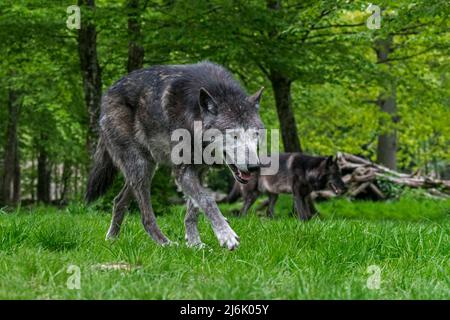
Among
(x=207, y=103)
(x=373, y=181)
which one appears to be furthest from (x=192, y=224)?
(x=373, y=181)

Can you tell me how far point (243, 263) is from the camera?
197 inches

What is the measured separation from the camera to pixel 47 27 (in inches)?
579

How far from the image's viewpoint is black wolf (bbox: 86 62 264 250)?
6.14m

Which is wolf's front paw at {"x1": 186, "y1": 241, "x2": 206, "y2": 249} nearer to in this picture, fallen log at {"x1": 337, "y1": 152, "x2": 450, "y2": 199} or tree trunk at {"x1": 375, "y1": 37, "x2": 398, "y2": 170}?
fallen log at {"x1": 337, "y1": 152, "x2": 450, "y2": 199}

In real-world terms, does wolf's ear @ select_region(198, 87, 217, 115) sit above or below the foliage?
below

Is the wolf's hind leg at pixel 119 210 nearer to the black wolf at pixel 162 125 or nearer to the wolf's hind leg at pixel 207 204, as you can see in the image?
the black wolf at pixel 162 125

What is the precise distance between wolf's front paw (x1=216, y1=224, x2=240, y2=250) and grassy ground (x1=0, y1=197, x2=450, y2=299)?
92 millimetres

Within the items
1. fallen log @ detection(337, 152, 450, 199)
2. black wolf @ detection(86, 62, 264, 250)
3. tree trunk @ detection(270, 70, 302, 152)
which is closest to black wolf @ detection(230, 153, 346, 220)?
tree trunk @ detection(270, 70, 302, 152)

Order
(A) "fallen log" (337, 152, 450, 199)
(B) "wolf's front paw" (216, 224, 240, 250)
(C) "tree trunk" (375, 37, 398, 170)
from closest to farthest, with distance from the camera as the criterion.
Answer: (B) "wolf's front paw" (216, 224, 240, 250) → (A) "fallen log" (337, 152, 450, 199) → (C) "tree trunk" (375, 37, 398, 170)

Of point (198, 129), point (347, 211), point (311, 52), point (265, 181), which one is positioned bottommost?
point (347, 211)

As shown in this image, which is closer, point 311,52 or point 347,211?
point 311,52
